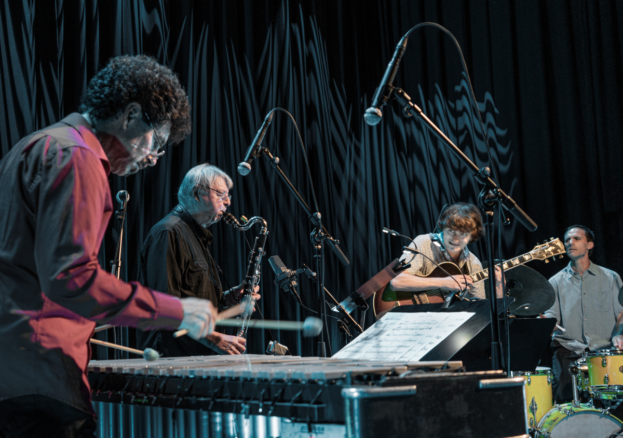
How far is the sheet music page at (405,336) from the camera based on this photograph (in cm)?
214

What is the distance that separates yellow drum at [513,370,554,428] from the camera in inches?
176

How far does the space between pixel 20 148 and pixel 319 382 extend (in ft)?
2.91

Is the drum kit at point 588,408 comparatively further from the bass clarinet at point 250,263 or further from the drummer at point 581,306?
the bass clarinet at point 250,263

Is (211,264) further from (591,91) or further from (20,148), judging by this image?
(591,91)

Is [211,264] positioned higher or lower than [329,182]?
lower

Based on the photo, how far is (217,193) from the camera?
11.7ft

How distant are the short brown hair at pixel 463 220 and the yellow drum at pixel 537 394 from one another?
1104mm

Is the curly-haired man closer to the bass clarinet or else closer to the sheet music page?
the sheet music page

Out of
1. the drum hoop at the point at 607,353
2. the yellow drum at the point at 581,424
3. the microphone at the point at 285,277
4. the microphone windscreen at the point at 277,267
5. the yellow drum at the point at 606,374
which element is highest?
the microphone windscreen at the point at 277,267

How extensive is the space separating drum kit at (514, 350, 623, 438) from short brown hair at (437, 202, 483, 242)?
113 centimetres

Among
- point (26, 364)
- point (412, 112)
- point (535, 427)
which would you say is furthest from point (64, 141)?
point (535, 427)

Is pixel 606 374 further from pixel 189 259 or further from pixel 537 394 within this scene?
pixel 189 259

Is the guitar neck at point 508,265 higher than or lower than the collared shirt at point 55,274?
lower

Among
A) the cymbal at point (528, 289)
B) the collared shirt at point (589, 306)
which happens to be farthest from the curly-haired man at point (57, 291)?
the collared shirt at point (589, 306)
